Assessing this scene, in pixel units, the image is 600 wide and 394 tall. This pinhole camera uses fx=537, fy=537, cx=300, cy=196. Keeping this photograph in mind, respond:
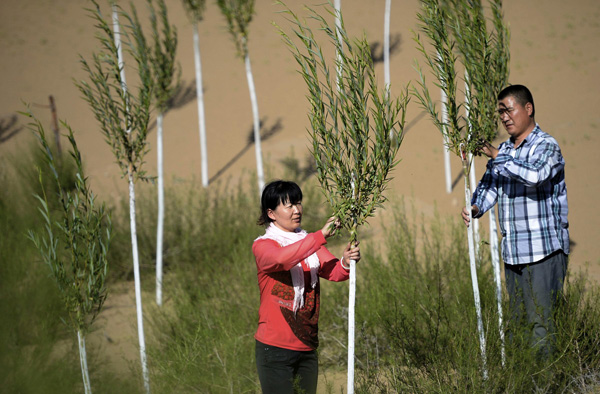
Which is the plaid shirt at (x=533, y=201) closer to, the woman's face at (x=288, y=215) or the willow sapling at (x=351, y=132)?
the willow sapling at (x=351, y=132)

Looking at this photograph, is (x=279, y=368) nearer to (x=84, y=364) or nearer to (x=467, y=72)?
(x=84, y=364)

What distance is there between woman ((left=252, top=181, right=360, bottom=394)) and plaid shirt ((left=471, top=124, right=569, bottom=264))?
4.26 ft

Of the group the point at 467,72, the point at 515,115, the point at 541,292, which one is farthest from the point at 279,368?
the point at 467,72

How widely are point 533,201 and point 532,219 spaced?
0.39 feet

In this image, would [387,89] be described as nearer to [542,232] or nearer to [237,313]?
[542,232]

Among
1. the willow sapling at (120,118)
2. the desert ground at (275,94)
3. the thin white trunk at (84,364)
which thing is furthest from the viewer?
the desert ground at (275,94)

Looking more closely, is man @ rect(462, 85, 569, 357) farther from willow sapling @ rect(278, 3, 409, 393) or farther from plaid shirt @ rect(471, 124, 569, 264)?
willow sapling @ rect(278, 3, 409, 393)

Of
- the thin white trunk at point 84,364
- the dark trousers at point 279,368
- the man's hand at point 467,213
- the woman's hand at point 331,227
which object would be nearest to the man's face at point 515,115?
the man's hand at point 467,213

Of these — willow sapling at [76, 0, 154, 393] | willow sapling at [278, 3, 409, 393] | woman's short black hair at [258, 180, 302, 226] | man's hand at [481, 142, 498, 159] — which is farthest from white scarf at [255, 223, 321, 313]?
willow sapling at [76, 0, 154, 393]

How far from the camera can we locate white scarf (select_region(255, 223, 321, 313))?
9.37 ft

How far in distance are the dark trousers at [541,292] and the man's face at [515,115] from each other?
85 centimetres

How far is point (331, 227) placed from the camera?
9.07ft

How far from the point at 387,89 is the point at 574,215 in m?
9.69

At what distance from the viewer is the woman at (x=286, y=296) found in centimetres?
280
